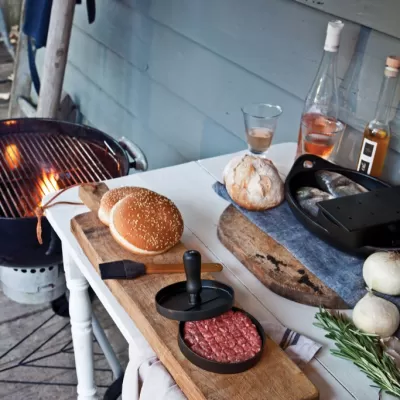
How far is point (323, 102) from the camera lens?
51.6 inches

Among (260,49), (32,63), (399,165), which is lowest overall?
(32,63)

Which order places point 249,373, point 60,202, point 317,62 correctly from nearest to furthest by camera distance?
point 249,373 < point 60,202 < point 317,62

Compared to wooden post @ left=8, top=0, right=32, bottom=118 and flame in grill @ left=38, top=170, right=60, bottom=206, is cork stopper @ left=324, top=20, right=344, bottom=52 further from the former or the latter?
wooden post @ left=8, top=0, right=32, bottom=118

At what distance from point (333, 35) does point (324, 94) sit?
180 mm

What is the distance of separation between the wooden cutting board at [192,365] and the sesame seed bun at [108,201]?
85 mm

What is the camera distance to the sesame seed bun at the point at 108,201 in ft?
3.38

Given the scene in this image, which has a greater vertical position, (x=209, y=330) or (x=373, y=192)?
(x=373, y=192)

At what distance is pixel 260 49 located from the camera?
159 centimetres

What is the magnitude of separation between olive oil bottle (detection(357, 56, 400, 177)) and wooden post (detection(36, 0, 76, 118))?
1.24 m

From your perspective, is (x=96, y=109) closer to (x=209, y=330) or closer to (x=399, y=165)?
(x=399, y=165)

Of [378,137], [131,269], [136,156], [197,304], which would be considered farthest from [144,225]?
[136,156]

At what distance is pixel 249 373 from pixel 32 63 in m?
1.91

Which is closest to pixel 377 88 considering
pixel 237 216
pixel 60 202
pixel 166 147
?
pixel 237 216

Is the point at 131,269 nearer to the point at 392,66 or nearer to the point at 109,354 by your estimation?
the point at 392,66
